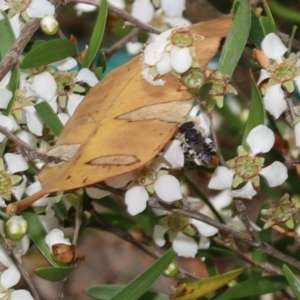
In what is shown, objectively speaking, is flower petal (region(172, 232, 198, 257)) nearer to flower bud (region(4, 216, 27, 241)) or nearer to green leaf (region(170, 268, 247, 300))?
green leaf (region(170, 268, 247, 300))

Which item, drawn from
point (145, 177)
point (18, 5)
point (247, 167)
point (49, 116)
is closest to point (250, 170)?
point (247, 167)

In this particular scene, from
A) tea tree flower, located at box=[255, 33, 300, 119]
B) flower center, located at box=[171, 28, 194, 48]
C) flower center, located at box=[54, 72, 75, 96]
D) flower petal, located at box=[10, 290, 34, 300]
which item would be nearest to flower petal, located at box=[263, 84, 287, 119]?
tea tree flower, located at box=[255, 33, 300, 119]

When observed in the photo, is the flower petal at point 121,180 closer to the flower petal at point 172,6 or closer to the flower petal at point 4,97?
the flower petal at point 4,97

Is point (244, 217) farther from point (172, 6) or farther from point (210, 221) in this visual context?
point (172, 6)

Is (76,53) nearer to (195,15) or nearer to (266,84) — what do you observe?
(266,84)

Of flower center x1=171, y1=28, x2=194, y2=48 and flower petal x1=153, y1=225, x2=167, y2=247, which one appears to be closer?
flower center x1=171, y1=28, x2=194, y2=48

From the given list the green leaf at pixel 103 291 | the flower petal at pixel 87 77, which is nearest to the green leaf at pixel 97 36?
the flower petal at pixel 87 77
